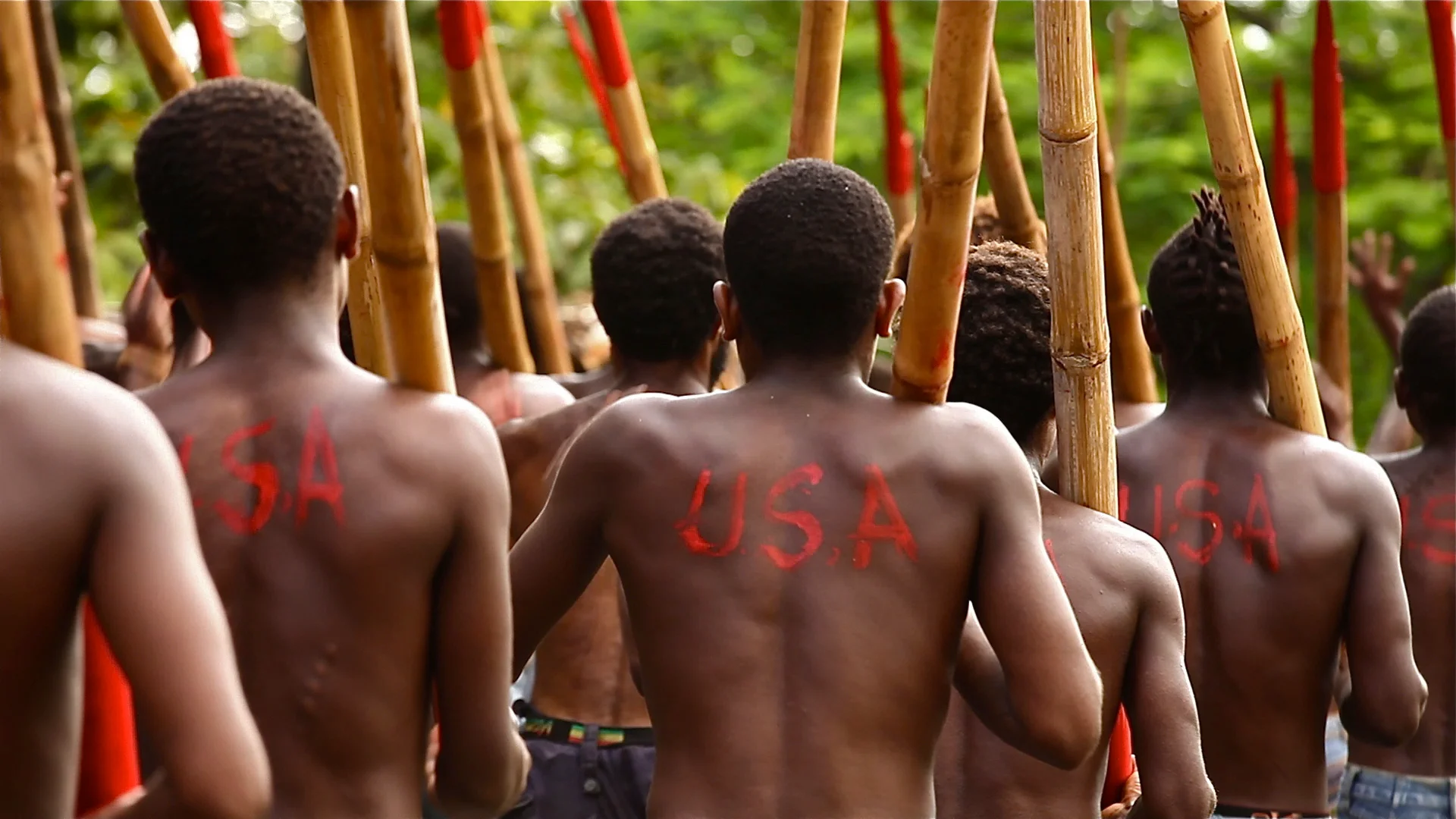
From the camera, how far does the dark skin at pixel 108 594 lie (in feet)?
7.22

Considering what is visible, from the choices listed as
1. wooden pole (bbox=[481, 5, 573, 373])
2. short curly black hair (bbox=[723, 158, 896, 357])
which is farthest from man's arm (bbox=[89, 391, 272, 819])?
wooden pole (bbox=[481, 5, 573, 373])

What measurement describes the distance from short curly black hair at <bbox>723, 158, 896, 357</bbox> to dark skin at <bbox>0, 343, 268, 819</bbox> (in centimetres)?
106

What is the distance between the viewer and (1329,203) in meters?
6.48

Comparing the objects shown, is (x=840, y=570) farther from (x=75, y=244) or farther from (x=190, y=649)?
(x=75, y=244)

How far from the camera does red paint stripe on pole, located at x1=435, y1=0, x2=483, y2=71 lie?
5.16 metres

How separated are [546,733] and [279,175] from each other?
→ 8.16 feet

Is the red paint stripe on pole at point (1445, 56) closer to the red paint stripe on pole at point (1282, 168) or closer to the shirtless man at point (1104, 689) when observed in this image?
the red paint stripe on pole at point (1282, 168)

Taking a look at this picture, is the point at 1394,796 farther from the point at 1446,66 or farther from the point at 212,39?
the point at 212,39

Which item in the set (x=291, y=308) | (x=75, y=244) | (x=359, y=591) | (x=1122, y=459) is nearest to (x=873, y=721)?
(x=359, y=591)

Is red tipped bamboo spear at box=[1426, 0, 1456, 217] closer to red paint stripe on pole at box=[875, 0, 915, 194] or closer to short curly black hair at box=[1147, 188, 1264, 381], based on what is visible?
red paint stripe on pole at box=[875, 0, 915, 194]

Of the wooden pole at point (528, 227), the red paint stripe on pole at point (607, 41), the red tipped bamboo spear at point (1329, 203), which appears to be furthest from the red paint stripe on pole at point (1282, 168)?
the wooden pole at point (528, 227)

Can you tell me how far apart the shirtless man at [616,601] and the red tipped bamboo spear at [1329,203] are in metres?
2.11

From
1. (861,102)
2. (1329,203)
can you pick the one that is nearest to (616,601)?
(1329,203)

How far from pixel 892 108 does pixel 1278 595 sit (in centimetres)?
268
